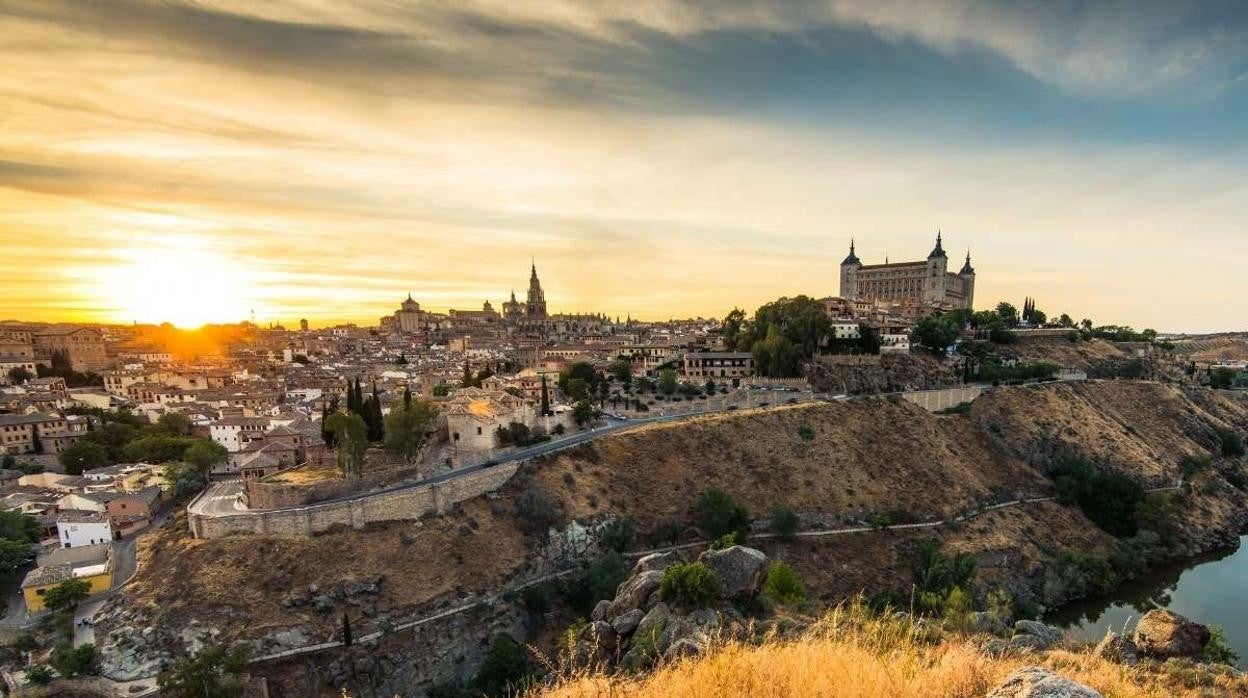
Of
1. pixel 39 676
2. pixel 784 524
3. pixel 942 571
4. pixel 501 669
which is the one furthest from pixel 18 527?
pixel 942 571

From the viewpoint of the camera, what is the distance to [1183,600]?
113 ft

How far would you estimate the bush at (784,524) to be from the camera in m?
34.6

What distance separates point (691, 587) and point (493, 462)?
24.0 meters

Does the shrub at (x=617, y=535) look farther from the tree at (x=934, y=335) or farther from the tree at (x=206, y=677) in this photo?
the tree at (x=934, y=335)

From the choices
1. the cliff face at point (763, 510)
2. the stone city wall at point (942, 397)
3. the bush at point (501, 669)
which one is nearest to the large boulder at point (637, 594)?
the bush at point (501, 669)

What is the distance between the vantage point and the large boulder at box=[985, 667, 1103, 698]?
5047mm

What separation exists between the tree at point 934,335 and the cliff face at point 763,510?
33.1ft

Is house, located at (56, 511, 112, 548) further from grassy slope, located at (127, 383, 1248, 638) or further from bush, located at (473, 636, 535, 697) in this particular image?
bush, located at (473, 636, 535, 697)

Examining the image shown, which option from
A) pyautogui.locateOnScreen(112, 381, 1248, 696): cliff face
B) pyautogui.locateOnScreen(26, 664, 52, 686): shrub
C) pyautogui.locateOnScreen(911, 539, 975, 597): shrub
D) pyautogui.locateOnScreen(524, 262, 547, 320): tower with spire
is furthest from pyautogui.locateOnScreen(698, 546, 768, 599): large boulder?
pyautogui.locateOnScreen(524, 262, 547, 320): tower with spire

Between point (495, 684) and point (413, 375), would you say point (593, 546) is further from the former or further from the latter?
point (413, 375)

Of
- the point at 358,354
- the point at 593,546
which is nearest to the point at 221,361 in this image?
the point at 358,354

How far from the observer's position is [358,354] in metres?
99.2

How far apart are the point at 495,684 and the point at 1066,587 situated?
3442cm

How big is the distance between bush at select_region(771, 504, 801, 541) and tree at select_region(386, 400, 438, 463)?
22.6 m
